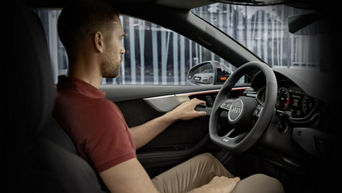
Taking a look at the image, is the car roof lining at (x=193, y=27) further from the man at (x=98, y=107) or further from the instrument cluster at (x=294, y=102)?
the man at (x=98, y=107)

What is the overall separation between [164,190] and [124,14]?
3.17 ft

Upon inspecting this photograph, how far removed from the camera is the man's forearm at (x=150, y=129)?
6.39 ft

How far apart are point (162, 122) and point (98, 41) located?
37.9 inches

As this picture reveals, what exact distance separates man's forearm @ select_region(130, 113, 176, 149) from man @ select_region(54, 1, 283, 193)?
21.9 inches

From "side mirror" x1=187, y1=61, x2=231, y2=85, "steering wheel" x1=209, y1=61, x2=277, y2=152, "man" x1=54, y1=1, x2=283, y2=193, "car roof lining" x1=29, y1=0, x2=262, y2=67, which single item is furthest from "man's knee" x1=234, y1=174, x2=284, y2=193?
"side mirror" x1=187, y1=61, x2=231, y2=85

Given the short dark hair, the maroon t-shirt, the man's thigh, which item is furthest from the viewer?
the man's thigh

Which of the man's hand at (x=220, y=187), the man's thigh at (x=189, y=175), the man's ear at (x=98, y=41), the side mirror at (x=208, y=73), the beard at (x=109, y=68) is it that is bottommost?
the man's thigh at (x=189, y=175)

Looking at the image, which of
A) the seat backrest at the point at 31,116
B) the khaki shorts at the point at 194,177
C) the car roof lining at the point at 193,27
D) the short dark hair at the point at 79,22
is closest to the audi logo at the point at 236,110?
the khaki shorts at the point at 194,177

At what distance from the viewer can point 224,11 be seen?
3.17 m

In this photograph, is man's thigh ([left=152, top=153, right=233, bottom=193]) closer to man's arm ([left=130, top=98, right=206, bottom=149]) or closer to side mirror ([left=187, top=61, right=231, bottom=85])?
man's arm ([left=130, top=98, right=206, bottom=149])

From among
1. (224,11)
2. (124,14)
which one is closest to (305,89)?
(124,14)

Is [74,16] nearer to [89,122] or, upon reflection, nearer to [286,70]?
[89,122]

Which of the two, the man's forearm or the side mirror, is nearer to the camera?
the man's forearm

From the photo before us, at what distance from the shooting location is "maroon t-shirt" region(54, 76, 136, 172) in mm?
1027
